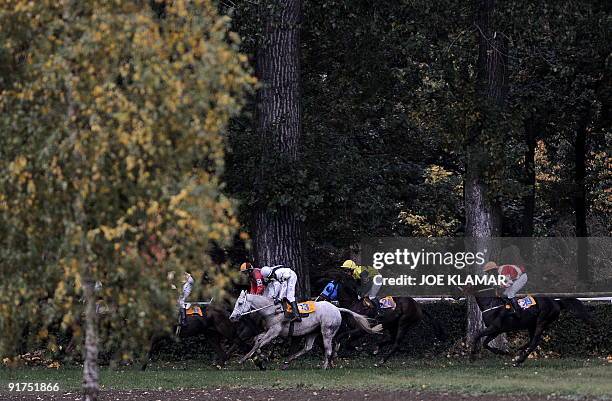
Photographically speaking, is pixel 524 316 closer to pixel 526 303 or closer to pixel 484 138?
pixel 526 303

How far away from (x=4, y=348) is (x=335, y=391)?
23.4 feet

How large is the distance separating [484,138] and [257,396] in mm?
10002

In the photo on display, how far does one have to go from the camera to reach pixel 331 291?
26.0 m

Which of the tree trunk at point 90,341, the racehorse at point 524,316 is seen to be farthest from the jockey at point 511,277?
the tree trunk at point 90,341

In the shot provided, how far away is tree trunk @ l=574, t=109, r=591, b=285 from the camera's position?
116 feet

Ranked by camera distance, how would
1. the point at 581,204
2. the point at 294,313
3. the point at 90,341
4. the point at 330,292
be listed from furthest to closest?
the point at 581,204 < the point at 330,292 < the point at 294,313 < the point at 90,341

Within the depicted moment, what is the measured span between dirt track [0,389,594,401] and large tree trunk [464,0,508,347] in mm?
8869

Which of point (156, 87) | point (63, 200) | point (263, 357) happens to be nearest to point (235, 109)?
point (156, 87)

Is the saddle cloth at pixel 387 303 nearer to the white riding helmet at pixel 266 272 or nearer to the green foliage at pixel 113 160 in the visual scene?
the white riding helmet at pixel 266 272

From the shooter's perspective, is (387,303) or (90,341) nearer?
(90,341)

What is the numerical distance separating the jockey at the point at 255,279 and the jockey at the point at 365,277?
2.02 m

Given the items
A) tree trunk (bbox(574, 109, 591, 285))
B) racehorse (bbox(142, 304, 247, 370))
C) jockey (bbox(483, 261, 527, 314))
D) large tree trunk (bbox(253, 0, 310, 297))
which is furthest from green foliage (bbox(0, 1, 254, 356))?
tree trunk (bbox(574, 109, 591, 285))

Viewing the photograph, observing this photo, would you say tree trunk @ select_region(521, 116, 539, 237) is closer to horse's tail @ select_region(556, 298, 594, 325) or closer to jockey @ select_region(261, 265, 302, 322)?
horse's tail @ select_region(556, 298, 594, 325)

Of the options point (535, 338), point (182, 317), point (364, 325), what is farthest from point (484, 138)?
point (182, 317)
